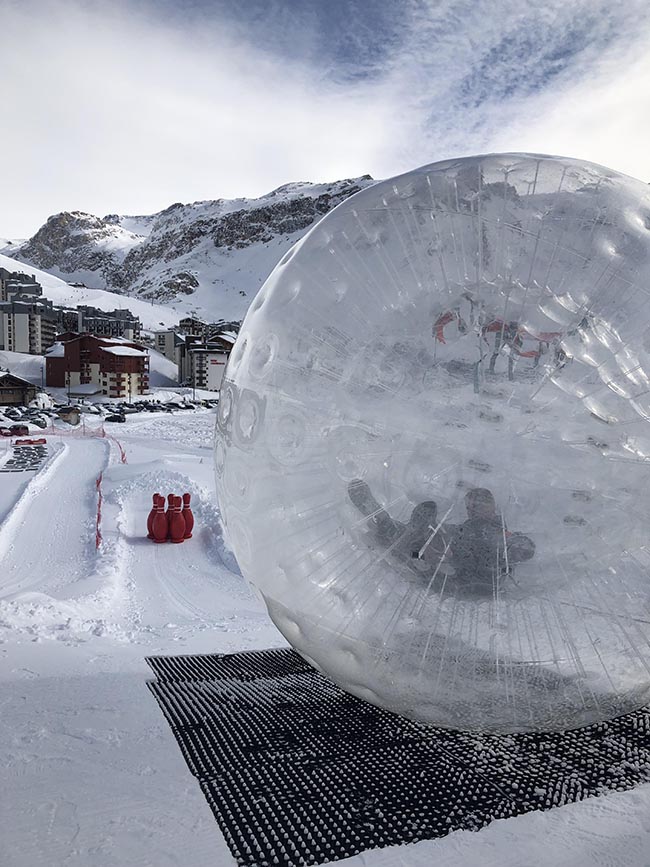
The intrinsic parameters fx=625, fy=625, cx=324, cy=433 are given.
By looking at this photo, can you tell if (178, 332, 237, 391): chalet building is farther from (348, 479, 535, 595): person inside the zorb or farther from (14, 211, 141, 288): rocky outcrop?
(14, 211, 141, 288): rocky outcrop

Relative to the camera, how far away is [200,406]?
43.6 metres

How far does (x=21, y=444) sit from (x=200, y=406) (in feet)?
77.5

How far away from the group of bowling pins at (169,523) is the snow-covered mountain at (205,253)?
10407 centimetres

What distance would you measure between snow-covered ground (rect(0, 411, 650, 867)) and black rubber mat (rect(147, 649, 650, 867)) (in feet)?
0.29

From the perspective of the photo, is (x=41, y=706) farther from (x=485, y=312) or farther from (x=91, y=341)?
(x=91, y=341)

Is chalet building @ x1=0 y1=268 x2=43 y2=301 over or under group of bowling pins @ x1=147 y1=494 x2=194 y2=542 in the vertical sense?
over

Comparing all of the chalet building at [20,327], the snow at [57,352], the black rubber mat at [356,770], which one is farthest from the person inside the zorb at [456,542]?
the chalet building at [20,327]

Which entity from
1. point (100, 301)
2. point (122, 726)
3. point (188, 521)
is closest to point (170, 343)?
point (100, 301)

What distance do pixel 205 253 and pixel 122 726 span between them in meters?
161

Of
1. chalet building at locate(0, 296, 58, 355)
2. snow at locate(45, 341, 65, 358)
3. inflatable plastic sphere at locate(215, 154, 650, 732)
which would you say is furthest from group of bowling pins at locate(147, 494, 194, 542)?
chalet building at locate(0, 296, 58, 355)

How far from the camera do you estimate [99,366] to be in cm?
4941

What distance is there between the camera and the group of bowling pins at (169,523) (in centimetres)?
902

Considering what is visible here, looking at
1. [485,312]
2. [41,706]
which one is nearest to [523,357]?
[485,312]

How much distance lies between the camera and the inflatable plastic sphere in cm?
230
